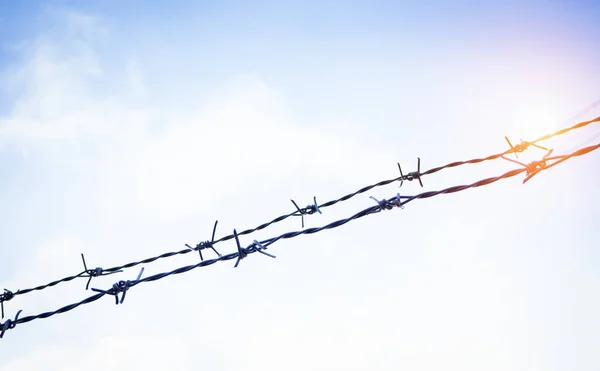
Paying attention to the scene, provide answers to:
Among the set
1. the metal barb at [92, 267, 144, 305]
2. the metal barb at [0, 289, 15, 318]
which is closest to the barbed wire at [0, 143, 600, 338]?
the metal barb at [92, 267, 144, 305]

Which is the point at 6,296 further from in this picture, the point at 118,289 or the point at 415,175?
the point at 415,175

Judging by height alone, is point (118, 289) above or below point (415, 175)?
below

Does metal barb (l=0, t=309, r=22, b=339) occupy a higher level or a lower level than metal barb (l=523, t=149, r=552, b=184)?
lower

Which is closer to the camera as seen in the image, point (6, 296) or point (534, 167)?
point (534, 167)

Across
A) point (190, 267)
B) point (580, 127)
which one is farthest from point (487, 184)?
point (190, 267)

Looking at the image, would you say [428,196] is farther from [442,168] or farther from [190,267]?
[190,267]

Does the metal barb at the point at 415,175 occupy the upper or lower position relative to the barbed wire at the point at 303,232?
upper

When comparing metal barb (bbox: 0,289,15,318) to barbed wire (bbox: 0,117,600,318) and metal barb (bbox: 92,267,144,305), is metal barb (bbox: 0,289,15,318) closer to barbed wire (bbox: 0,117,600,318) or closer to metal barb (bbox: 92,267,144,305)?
barbed wire (bbox: 0,117,600,318)

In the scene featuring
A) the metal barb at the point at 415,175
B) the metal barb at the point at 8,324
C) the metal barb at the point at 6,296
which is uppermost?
the metal barb at the point at 415,175

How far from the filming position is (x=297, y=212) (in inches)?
133

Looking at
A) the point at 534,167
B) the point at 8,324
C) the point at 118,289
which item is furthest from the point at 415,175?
the point at 8,324

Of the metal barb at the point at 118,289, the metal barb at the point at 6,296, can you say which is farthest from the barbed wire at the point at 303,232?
the metal barb at the point at 6,296

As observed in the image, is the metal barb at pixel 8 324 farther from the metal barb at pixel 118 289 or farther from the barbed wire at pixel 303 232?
the metal barb at pixel 118 289

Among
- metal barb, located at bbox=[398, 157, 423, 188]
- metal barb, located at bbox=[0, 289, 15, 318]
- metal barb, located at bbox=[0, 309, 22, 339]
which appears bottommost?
metal barb, located at bbox=[0, 309, 22, 339]
